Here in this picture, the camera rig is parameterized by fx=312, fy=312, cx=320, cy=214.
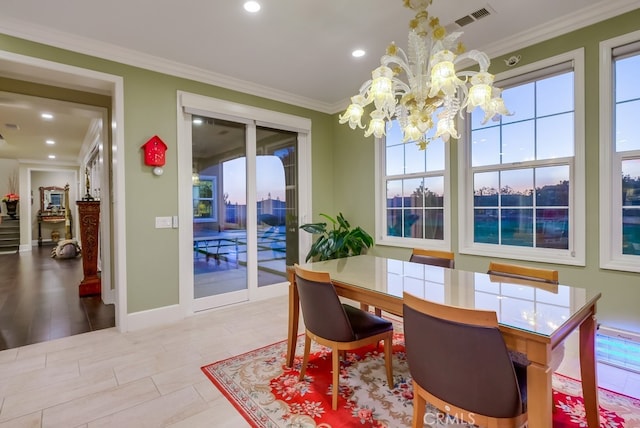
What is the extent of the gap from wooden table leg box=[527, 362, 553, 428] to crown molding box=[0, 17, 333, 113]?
12.9ft

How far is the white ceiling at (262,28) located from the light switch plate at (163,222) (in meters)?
1.63

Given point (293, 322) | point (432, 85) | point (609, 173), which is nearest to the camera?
point (432, 85)

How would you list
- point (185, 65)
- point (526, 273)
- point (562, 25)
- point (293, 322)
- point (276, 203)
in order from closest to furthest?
point (526, 273) → point (293, 322) → point (562, 25) → point (185, 65) → point (276, 203)

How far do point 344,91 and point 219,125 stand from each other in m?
1.75

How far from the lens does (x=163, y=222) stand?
344cm

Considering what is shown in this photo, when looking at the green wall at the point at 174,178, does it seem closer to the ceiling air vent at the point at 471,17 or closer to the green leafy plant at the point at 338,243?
the green leafy plant at the point at 338,243

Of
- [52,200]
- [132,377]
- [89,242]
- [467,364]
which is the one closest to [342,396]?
[467,364]

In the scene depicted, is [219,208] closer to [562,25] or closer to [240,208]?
[240,208]

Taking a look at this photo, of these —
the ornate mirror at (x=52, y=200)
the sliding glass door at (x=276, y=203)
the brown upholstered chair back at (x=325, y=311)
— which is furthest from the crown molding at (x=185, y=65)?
the ornate mirror at (x=52, y=200)

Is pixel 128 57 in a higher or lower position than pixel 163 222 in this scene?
higher

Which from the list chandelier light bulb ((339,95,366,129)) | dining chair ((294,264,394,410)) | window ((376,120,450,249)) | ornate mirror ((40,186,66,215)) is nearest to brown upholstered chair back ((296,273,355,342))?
dining chair ((294,264,394,410))

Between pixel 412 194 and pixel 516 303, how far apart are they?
272 centimetres

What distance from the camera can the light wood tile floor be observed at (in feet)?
6.15

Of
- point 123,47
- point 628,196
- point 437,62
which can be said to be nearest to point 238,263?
point 123,47
